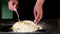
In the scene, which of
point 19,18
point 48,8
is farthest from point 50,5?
point 19,18

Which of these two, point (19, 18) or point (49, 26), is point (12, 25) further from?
point (49, 26)

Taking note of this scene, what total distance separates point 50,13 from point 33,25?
15 centimetres

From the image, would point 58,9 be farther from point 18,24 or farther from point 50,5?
point 18,24

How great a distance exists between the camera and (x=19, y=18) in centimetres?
99

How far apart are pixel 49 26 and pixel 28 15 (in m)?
0.17

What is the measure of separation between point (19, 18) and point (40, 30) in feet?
0.58

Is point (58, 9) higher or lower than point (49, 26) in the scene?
higher

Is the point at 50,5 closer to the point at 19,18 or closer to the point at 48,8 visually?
the point at 48,8

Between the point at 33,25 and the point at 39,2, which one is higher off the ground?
the point at 39,2

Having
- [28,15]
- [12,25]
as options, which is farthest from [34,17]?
[12,25]

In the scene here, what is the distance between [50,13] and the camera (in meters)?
0.98

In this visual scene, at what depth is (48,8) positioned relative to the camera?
38.7 inches

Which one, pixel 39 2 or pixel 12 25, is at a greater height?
pixel 39 2

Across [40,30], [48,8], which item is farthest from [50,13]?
[40,30]
